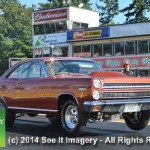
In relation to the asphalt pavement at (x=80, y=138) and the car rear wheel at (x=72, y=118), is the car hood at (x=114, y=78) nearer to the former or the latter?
the car rear wheel at (x=72, y=118)

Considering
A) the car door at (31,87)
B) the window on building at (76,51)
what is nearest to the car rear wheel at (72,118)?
the car door at (31,87)

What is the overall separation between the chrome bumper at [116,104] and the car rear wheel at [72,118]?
1.23 ft

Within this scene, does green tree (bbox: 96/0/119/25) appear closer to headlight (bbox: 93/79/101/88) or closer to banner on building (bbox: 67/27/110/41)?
banner on building (bbox: 67/27/110/41)

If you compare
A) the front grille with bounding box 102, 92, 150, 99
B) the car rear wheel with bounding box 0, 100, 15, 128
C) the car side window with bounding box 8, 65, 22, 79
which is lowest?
the car rear wheel with bounding box 0, 100, 15, 128

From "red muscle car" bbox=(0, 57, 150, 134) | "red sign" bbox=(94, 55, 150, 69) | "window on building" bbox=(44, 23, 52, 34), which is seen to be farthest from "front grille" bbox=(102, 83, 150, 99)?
"window on building" bbox=(44, 23, 52, 34)

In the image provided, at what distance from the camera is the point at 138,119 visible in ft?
33.6

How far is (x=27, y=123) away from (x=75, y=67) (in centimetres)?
294

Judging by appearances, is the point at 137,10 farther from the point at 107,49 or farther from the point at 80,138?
the point at 80,138

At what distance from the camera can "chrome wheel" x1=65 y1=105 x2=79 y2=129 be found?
9.30 m

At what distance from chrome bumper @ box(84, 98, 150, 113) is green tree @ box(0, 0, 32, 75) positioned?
57.8 metres

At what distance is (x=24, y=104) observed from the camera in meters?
10.6

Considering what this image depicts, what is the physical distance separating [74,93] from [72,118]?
2.00 ft

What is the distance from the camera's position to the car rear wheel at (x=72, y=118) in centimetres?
905

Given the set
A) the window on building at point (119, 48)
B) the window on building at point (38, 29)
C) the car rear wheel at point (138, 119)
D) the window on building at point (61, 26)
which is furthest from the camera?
the window on building at point (38, 29)
